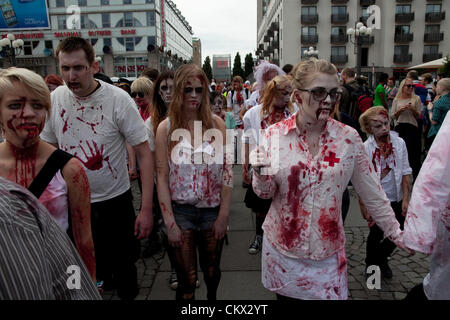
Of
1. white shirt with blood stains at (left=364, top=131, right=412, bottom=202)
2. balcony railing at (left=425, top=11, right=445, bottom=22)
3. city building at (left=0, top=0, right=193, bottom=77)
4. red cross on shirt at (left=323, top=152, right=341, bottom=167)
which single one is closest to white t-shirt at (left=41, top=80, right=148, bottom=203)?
red cross on shirt at (left=323, top=152, right=341, bottom=167)

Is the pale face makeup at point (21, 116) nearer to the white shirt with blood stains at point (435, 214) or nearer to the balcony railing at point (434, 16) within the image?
the white shirt with blood stains at point (435, 214)

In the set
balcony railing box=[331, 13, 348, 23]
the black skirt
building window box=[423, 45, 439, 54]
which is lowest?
the black skirt

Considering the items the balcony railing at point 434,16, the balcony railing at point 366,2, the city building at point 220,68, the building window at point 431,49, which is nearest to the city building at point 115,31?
the city building at point 220,68

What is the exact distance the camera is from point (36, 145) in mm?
1630

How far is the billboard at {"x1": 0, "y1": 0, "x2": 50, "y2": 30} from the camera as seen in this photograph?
20.2m

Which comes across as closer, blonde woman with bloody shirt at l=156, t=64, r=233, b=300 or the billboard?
blonde woman with bloody shirt at l=156, t=64, r=233, b=300

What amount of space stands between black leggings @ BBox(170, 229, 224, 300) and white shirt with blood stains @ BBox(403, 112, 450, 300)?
129 cm

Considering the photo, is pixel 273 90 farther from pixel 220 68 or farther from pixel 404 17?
pixel 220 68

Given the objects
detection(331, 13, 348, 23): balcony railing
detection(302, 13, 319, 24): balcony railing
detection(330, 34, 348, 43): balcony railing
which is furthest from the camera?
detection(302, 13, 319, 24): balcony railing

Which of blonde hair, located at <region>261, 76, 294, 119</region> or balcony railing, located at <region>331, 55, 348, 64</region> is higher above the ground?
balcony railing, located at <region>331, 55, 348, 64</region>

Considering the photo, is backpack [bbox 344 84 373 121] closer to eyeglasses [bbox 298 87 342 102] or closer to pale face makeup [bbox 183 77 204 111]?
pale face makeup [bbox 183 77 204 111]

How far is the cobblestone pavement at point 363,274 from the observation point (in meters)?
3.06

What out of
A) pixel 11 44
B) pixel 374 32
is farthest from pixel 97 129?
pixel 374 32
